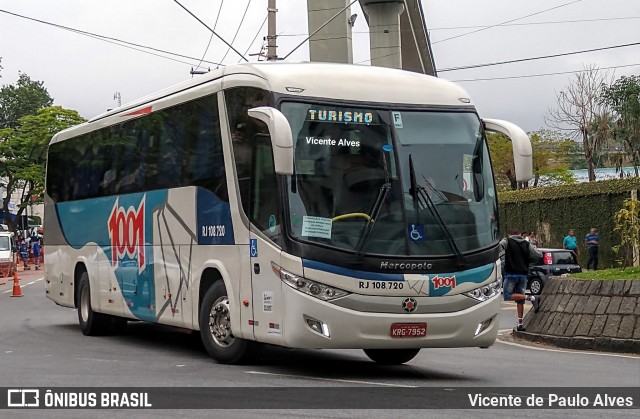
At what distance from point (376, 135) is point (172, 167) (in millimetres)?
3738

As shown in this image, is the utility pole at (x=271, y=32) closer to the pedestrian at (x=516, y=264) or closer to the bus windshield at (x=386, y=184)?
the pedestrian at (x=516, y=264)

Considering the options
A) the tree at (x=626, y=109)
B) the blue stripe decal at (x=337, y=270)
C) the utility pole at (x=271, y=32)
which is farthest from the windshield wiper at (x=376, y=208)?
the tree at (x=626, y=109)

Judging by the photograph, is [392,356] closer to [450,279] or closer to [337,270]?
[450,279]

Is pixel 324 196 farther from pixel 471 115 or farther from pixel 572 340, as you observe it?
pixel 572 340

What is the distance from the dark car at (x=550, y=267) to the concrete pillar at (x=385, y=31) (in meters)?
7.93

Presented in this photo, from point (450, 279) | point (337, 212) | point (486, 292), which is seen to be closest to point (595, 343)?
point (486, 292)

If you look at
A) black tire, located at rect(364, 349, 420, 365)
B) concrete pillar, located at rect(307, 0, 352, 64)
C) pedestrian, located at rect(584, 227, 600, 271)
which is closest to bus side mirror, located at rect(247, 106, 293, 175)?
black tire, located at rect(364, 349, 420, 365)

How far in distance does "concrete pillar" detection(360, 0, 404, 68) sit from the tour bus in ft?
70.7

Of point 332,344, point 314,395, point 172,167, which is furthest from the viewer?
point 172,167

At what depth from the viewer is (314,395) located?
10383 mm

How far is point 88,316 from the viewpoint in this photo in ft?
60.6

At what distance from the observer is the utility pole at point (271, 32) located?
2911 cm

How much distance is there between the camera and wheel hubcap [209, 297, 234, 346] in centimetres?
1327

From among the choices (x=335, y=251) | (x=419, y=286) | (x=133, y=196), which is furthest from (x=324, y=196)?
(x=133, y=196)
